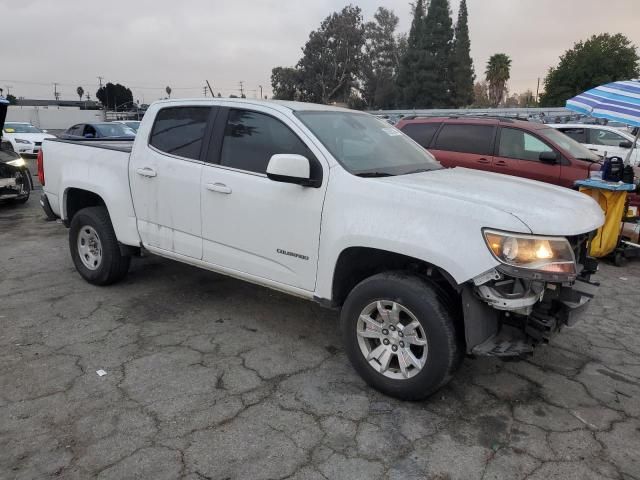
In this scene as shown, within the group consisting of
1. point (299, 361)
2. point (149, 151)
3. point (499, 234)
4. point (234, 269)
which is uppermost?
point (149, 151)

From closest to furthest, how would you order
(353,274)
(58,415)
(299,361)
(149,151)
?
(58,415) < (353,274) < (299,361) < (149,151)

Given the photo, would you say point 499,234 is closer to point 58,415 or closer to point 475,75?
point 58,415

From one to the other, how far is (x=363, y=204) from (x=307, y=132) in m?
0.74

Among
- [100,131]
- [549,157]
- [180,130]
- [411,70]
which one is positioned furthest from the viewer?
[411,70]

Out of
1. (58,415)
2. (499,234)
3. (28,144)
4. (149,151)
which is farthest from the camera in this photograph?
(28,144)

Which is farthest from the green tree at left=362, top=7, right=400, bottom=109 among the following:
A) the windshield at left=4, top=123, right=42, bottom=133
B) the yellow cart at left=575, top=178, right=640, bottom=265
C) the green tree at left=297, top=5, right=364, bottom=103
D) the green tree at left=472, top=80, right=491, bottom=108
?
the yellow cart at left=575, top=178, right=640, bottom=265

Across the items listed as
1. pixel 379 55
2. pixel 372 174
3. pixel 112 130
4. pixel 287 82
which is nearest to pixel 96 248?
pixel 372 174

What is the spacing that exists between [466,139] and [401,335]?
584 cm

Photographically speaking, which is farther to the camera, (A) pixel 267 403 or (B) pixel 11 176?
(B) pixel 11 176

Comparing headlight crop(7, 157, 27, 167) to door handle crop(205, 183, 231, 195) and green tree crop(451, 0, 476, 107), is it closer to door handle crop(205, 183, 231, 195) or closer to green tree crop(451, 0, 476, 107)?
door handle crop(205, 183, 231, 195)

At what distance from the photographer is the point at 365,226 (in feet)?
10.1

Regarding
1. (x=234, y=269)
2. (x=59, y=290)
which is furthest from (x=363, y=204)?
(x=59, y=290)

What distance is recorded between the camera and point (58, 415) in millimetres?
2938

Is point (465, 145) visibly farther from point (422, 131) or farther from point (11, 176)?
point (11, 176)
